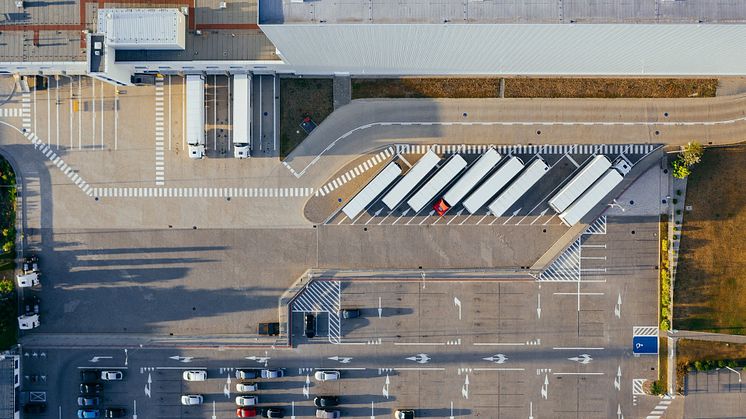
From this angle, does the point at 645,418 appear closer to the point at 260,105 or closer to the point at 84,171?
the point at 260,105

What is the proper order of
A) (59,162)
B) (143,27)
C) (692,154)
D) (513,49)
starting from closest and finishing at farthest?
1. (513,49)
2. (143,27)
3. (692,154)
4. (59,162)

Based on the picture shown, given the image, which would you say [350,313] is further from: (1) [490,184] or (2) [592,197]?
(2) [592,197]

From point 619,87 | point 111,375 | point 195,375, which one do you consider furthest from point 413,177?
point 111,375

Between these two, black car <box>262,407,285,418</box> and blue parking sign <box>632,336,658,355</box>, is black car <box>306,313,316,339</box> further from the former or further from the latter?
blue parking sign <box>632,336,658,355</box>

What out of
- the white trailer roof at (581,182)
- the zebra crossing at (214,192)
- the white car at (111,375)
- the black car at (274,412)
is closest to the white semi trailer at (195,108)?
the zebra crossing at (214,192)

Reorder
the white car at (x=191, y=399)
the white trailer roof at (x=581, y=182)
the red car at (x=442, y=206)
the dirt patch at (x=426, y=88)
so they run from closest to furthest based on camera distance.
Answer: the white trailer roof at (x=581, y=182) < the red car at (x=442, y=206) < the dirt patch at (x=426, y=88) < the white car at (x=191, y=399)

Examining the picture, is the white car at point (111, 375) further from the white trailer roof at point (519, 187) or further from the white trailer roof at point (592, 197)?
the white trailer roof at point (592, 197)
